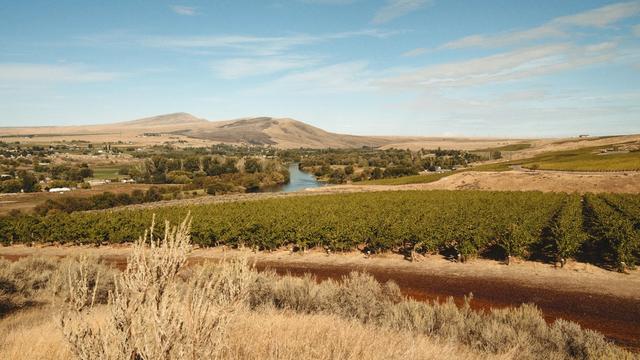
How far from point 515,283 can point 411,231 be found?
6.65m

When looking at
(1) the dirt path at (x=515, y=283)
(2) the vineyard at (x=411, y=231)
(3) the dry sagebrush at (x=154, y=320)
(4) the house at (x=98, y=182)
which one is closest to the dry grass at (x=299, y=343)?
(3) the dry sagebrush at (x=154, y=320)

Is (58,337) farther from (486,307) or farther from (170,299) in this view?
(486,307)

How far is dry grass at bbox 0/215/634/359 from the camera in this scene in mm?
4797

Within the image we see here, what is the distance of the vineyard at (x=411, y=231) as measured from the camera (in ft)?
69.2

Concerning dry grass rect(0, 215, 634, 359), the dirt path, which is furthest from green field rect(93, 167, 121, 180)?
dry grass rect(0, 215, 634, 359)

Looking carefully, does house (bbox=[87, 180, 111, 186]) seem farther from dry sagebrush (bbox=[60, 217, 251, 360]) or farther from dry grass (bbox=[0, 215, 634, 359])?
dry sagebrush (bbox=[60, 217, 251, 360])

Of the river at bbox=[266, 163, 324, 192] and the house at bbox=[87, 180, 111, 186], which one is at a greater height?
the river at bbox=[266, 163, 324, 192]

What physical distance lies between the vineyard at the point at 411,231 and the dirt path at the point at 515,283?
104 cm

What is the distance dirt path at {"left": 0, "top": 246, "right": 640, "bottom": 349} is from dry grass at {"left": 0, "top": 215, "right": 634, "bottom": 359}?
185 inches

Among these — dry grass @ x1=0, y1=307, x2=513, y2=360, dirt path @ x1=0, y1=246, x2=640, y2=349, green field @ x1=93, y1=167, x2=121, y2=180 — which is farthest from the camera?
green field @ x1=93, y1=167, x2=121, y2=180

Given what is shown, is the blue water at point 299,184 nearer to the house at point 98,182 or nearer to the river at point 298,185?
the river at point 298,185

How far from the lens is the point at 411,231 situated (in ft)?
78.2

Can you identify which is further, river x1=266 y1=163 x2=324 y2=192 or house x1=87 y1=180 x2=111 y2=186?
house x1=87 y1=180 x2=111 y2=186

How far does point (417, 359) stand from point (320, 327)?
7.81ft
